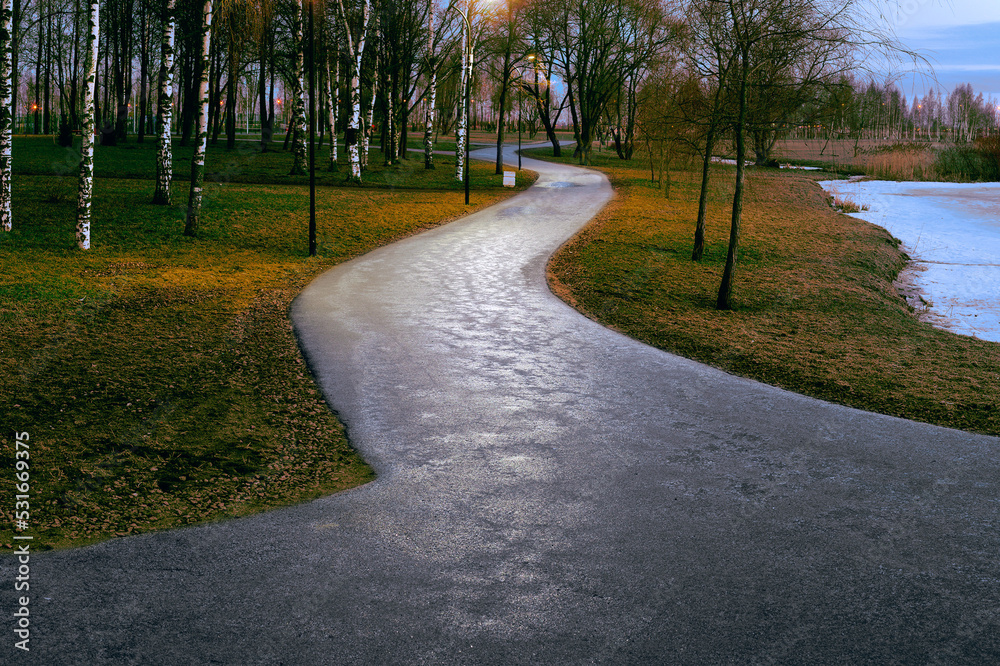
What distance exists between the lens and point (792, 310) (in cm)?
1478

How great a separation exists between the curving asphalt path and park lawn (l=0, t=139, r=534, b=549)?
510mm

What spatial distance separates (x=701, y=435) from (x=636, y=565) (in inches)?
111

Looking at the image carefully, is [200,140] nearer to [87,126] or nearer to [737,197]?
[87,126]

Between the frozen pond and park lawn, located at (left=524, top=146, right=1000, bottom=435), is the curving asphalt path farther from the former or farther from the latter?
the frozen pond

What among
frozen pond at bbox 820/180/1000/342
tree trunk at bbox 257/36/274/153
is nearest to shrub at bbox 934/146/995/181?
frozen pond at bbox 820/180/1000/342

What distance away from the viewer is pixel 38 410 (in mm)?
7887

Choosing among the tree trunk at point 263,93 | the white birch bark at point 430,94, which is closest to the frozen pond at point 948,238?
the white birch bark at point 430,94

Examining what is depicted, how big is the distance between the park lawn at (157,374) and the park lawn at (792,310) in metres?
5.75

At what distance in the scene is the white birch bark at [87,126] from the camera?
606 inches

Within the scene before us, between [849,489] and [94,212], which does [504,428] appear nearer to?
[849,489]

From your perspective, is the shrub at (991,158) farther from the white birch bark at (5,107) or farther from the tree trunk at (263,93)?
the white birch bark at (5,107)

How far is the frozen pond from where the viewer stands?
16.4m

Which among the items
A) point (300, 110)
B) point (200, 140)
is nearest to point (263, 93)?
point (300, 110)

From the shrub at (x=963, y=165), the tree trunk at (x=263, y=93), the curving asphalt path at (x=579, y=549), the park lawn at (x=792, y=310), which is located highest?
the tree trunk at (x=263, y=93)
